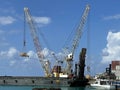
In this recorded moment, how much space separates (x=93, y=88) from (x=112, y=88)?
1023 inches

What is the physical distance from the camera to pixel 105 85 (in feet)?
592

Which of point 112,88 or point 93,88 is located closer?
point 112,88

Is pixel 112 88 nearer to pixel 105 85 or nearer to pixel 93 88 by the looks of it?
pixel 105 85

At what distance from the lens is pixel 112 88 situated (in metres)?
170

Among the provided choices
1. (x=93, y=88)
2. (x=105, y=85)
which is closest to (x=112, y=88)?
(x=105, y=85)

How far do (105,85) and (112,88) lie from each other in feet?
35.3

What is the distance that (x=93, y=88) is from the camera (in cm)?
19488

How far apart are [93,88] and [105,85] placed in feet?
50.5

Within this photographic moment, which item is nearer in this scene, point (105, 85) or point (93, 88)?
point (105, 85)
